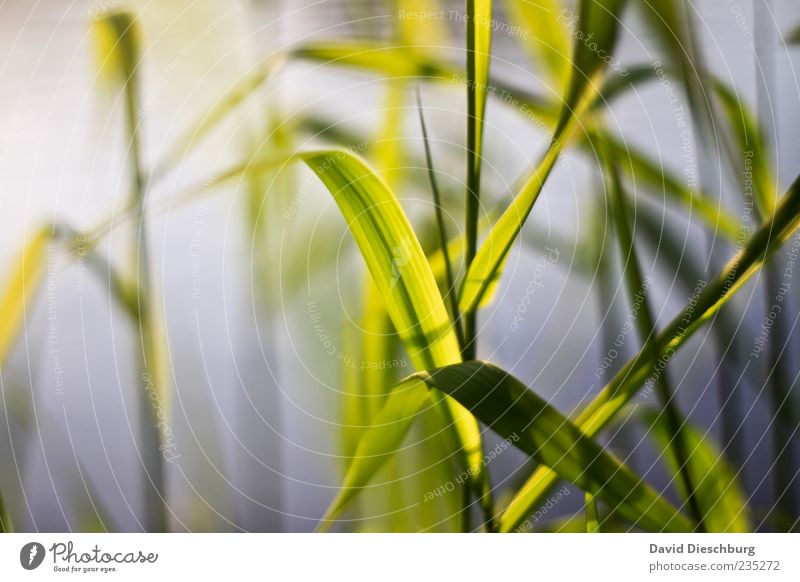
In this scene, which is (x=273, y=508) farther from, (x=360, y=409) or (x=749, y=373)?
(x=749, y=373)

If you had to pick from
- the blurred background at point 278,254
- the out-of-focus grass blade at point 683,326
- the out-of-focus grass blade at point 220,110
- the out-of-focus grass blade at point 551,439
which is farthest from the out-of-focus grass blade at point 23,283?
the out-of-focus grass blade at point 683,326

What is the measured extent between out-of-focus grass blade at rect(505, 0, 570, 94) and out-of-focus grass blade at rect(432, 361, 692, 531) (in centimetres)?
26

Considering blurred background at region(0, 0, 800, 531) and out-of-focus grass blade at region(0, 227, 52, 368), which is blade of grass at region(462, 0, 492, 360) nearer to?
blurred background at region(0, 0, 800, 531)

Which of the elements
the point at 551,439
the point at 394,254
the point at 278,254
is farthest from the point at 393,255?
the point at 551,439

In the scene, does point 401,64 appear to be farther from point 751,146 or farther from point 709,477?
point 709,477

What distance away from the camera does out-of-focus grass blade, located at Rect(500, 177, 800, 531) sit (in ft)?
1.91

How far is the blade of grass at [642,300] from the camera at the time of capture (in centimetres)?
59

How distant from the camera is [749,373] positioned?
1.95 ft

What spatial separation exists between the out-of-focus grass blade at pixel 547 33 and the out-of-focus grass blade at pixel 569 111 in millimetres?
10

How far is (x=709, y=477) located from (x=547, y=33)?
0.41m
